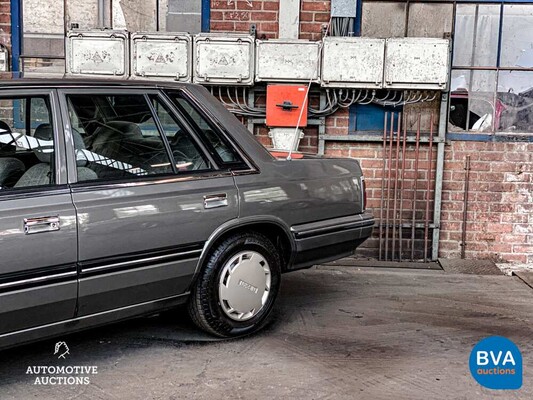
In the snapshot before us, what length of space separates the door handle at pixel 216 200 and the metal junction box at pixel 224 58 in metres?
2.80

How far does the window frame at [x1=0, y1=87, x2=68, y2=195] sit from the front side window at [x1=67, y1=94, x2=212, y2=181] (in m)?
0.09

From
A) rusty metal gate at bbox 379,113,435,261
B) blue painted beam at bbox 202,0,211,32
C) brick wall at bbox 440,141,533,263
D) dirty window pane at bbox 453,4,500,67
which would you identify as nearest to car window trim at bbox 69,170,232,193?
rusty metal gate at bbox 379,113,435,261

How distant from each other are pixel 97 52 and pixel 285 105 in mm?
1950

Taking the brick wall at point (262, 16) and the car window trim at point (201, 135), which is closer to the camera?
the car window trim at point (201, 135)

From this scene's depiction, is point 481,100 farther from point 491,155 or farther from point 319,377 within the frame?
point 319,377

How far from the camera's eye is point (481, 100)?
7254mm

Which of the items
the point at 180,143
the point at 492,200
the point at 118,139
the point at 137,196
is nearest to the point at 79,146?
the point at 118,139

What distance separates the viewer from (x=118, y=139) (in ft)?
13.7

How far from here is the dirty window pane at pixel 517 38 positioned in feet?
23.4

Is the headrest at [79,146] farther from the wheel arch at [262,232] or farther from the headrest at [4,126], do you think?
the wheel arch at [262,232]

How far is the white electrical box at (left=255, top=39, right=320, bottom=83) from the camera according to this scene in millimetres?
6918

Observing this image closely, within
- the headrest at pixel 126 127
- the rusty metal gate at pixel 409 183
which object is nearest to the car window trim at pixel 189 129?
the headrest at pixel 126 127

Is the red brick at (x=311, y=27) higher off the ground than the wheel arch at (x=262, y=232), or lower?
higher

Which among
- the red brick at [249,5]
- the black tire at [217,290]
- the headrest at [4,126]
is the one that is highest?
the red brick at [249,5]
